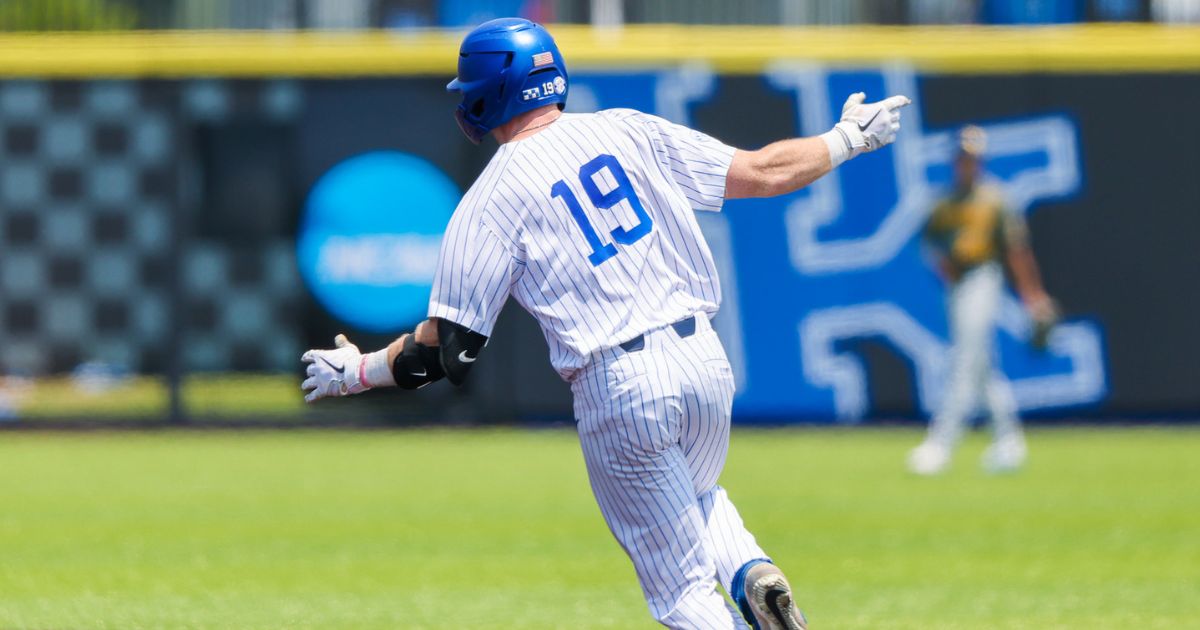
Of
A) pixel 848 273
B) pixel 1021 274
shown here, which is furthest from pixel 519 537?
pixel 848 273

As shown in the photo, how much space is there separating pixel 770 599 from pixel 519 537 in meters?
5.24

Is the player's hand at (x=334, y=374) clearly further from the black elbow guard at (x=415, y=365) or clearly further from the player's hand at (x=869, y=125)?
the player's hand at (x=869, y=125)

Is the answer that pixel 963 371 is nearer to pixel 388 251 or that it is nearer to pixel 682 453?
pixel 388 251

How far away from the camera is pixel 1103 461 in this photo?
14305 millimetres

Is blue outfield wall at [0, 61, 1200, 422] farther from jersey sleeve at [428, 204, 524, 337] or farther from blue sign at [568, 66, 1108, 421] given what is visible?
jersey sleeve at [428, 204, 524, 337]

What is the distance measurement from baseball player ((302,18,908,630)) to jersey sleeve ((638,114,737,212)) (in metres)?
0.08

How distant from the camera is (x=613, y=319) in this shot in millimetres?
4980

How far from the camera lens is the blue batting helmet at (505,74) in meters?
5.21

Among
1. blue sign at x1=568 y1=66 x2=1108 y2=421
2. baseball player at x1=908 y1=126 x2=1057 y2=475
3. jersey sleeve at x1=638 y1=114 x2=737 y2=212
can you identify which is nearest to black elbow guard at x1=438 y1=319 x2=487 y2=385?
jersey sleeve at x1=638 y1=114 x2=737 y2=212

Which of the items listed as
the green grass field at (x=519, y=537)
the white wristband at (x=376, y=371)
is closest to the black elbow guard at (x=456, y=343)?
the white wristband at (x=376, y=371)

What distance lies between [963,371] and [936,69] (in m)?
4.84

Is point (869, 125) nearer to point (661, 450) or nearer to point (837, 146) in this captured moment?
point (837, 146)

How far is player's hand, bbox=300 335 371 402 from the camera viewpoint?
17.3 feet

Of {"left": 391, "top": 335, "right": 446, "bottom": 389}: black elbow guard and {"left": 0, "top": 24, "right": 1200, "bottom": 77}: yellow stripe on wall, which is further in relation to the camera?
{"left": 0, "top": 24, "right": 1200, "bottom": 77}: yellow stripe on wall
